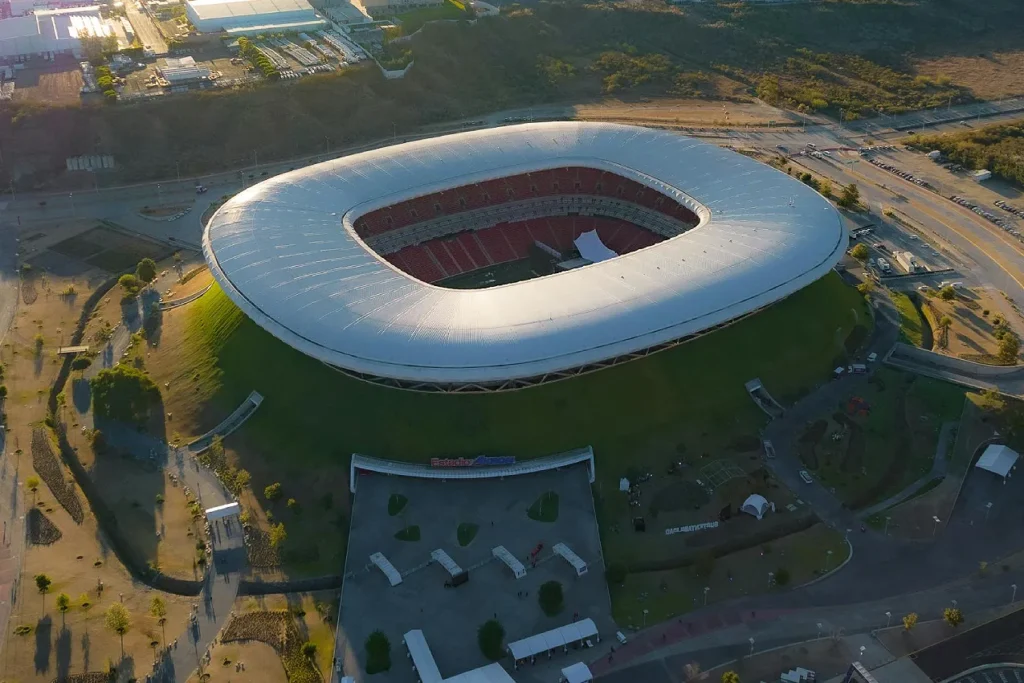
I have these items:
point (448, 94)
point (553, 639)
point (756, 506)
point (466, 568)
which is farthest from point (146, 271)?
point (448, 94)

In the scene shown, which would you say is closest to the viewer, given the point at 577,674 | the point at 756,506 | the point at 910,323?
the point at 577,674

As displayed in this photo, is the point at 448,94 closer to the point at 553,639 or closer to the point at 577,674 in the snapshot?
the point at 553,639

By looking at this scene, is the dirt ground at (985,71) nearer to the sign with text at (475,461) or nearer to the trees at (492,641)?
the sign with text at (475,461)

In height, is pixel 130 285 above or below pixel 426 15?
below

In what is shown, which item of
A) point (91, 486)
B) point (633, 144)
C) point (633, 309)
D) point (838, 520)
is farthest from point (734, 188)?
point (91, 486)

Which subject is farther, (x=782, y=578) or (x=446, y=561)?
(x=446, y=561)

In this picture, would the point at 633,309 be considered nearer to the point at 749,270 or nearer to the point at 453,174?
the point at 749,270
